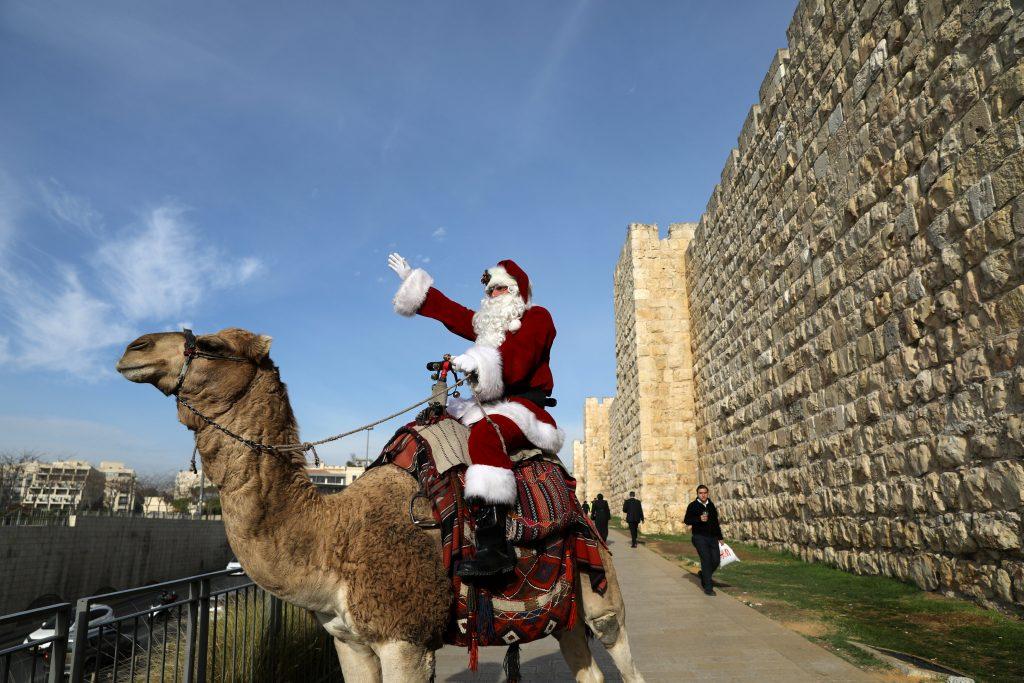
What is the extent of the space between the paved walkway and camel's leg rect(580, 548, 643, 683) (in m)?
2.42

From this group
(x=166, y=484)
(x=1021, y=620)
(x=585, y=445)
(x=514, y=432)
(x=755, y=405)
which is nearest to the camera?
(x=514, y=432)

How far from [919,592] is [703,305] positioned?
Result: 1144 cm

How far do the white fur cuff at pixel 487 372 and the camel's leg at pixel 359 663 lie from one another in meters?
1.32

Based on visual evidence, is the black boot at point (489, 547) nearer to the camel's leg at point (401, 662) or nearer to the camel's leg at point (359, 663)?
→ the camel's leg at point (401, 662)

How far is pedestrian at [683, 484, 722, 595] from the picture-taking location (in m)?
9.62

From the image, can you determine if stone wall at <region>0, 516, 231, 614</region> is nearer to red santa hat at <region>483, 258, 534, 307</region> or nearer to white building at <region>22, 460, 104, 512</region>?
red santa hat at <region>483, 258, 534, 307</region>

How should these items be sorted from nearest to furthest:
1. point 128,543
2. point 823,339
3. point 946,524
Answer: point 946,524, point 823,339, point 128,543

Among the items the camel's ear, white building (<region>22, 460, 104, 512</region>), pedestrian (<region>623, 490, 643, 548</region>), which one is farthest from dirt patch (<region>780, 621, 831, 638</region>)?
white building (<region>22, 460, 104, 512</region>)

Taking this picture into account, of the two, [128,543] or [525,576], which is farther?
[128,543]

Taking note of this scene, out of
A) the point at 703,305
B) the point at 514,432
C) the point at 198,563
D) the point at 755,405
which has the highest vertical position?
the point at 703,305

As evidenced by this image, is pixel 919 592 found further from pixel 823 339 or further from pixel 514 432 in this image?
pixel 514 432

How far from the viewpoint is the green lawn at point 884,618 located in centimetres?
517

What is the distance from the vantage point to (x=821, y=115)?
32.7 feet

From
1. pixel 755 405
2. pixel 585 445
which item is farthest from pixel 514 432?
pixel 585 445
